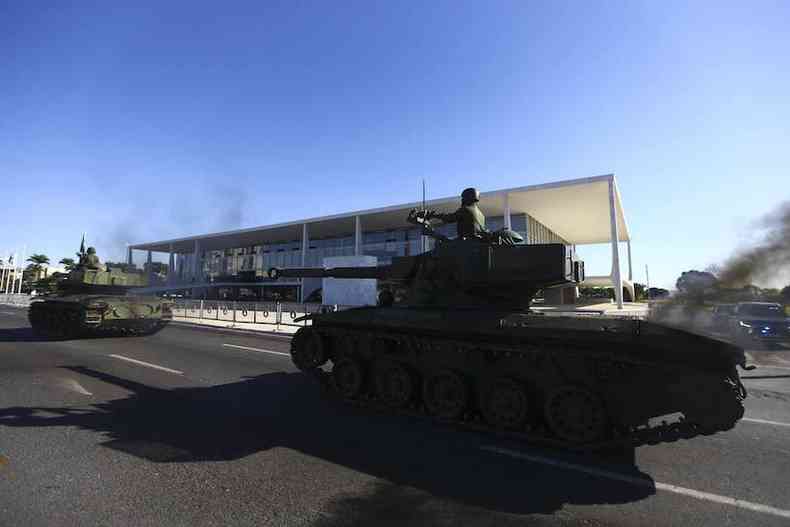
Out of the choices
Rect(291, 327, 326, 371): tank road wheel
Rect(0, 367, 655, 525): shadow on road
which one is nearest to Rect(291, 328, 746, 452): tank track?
Rect(0, 367, 655, 525): shadow on road

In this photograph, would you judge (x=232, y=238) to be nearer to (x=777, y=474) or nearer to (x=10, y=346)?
(x=10, y=346)

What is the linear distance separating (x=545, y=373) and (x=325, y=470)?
2.80 metres

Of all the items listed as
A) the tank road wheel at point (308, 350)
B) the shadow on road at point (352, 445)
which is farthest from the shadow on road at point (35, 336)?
the tank road wheel at point (308, 350)

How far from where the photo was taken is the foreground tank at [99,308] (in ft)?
45.6

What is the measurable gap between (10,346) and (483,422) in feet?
48.6

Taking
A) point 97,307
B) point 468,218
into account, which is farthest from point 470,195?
point 97,307

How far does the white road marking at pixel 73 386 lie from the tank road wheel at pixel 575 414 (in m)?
7.52

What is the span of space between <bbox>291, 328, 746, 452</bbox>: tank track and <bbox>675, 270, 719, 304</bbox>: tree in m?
0.96

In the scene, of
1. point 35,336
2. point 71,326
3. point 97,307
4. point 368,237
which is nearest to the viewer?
point 97,307

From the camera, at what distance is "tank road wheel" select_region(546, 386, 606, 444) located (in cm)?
463

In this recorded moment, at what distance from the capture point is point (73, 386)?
7715mm

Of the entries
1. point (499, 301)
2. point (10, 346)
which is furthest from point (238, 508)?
point (10, 346)

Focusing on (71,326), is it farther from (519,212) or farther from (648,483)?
(519,212)

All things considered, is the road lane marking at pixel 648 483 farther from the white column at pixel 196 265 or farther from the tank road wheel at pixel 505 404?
the white column at pixel 196 265
